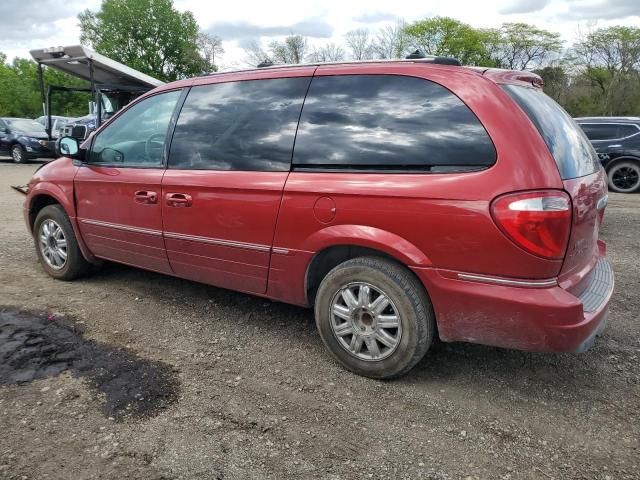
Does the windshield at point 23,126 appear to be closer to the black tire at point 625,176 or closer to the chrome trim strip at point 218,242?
the chrome trim strip at point 218,242

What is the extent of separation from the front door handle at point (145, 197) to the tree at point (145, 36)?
4996 cm

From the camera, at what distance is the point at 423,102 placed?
277 cm

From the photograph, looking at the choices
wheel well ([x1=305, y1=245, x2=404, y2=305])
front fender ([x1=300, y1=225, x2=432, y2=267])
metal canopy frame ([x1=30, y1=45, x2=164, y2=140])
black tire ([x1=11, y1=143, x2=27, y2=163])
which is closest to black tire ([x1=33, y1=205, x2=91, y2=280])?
wheel well ([x1=305, y1=245, x2=404, y2=305])

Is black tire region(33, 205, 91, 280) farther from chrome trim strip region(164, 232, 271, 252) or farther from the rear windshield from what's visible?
the rear windshield

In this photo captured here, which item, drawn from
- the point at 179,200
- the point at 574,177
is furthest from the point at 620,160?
the point at 179,200

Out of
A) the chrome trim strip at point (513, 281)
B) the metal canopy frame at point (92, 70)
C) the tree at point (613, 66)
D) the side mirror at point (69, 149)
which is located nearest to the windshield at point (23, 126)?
the metal canopy frame at point (92, 70)

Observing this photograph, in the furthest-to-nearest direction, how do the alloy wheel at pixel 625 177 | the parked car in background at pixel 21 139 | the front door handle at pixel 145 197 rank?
the parked car in background at pixel 21 139 → the alloy wheel at pixel 625 177 → the front door handle at pixel 145 197

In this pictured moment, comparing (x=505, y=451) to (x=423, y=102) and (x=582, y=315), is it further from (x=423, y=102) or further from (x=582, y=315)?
(x=423, y=102)

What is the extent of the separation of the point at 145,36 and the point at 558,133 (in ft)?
182

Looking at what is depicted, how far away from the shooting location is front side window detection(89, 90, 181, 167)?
3.87 meters

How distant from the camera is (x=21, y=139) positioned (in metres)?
17.2

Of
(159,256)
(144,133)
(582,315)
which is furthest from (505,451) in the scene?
(144,133)

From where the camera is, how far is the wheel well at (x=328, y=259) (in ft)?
9.70

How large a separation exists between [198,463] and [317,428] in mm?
606
